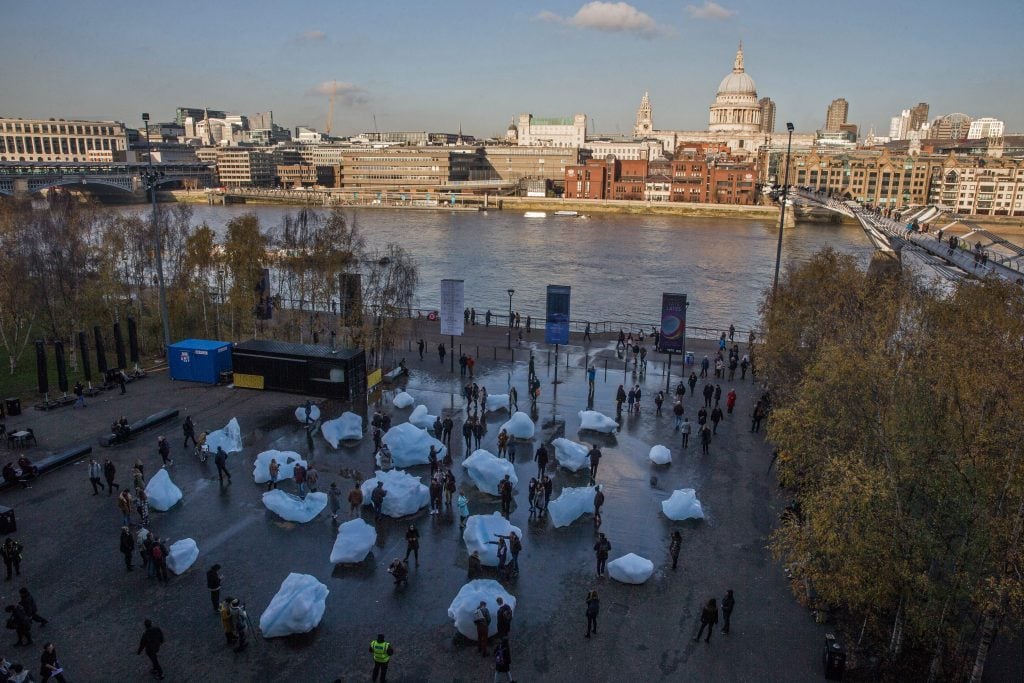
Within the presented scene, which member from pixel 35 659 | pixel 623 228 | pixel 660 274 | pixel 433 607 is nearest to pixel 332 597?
pixel 433 607

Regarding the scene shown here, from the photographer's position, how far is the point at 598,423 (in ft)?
59.8

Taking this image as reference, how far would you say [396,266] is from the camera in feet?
90.1

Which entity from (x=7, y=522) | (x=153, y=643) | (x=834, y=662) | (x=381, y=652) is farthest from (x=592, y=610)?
(x=7, y=522)

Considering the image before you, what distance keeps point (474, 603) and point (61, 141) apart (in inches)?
6651

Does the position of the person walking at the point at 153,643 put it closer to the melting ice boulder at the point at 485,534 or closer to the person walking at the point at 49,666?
the person walking at the point at 49,666

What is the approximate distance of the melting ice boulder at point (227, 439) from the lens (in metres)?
15.8

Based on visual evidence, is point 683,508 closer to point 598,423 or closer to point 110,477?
point 598,423

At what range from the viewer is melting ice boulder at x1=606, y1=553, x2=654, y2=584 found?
440 inches

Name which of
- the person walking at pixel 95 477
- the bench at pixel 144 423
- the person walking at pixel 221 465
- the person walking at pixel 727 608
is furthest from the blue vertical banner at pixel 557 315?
the person walking at pixel 95 477

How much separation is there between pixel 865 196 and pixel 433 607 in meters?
131

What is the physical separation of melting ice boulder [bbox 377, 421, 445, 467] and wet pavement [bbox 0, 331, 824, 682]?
755 mm

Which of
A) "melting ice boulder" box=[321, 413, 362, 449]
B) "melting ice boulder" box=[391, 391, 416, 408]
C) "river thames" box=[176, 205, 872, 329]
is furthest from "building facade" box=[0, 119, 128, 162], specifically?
"melting ice boulder" box=[321, 413, 362, 449]

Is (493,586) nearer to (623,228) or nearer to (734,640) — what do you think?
(734,640)

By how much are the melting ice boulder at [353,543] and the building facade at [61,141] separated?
520 ft
